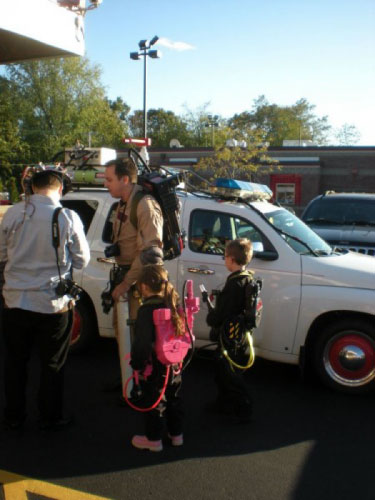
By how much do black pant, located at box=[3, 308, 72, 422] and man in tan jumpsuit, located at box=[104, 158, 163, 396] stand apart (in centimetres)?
56

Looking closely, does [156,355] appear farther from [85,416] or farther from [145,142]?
[145,142]

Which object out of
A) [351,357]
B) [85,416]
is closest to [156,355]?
[85,416]

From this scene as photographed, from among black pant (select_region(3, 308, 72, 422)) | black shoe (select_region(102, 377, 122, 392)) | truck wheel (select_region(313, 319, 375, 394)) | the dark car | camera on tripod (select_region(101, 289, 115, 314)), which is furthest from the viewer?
the dark car

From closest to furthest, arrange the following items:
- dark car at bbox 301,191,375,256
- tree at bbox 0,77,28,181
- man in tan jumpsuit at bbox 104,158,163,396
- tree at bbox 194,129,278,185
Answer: man in tan jumpsuit at bbox 104,158,163,396 → dark car at bbox 301,191,375,256 → tree at bbox 194,129,278,185 → tree at bbox 0,77,28,181

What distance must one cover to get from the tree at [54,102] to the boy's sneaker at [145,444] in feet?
155

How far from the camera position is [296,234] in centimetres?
548

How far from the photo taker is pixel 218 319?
167 inches

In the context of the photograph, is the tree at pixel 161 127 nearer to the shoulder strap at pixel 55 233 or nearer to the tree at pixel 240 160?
the tree at pixel 240 160

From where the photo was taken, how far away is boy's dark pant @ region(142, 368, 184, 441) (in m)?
3.65

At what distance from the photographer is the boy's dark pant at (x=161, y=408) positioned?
3.65 metres

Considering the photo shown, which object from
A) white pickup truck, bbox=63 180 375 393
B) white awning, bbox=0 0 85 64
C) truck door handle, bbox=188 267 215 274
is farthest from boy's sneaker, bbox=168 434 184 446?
white awning, bbox=0 0 85 64

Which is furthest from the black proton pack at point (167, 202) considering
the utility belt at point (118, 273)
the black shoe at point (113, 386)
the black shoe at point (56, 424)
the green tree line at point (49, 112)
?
the green tree line at point (49, 112)

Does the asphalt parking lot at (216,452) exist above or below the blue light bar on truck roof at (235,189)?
below

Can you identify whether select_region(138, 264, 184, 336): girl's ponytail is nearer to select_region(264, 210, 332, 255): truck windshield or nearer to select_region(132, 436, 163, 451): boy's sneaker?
select_region(132, 436, 163, 451): boy's sneaker
